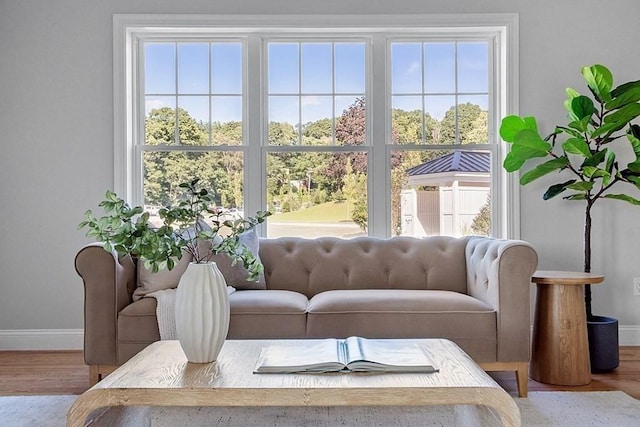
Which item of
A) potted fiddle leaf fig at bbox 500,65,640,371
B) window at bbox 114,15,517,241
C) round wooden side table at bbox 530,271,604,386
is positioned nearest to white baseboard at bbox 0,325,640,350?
potted fiddle leaf fig at bbox 500,65,640,371

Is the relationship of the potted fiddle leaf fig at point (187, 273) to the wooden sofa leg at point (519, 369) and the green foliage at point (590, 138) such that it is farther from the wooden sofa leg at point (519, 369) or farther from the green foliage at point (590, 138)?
the green foliage at point (590, 138)

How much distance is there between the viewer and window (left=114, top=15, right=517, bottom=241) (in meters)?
4.23

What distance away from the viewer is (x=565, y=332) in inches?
125

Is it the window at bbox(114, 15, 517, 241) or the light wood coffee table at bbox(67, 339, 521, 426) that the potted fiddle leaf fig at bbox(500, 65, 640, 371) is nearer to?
the window at bbox(114, 15, 517, 241)

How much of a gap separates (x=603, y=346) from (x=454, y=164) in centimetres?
153

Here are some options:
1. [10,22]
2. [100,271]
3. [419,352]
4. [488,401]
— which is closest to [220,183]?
[100,271]

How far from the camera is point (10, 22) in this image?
409cm

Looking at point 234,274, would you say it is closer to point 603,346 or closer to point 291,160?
point 291,160

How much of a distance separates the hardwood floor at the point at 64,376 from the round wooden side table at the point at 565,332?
68mm

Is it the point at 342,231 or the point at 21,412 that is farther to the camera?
the point at 342,231

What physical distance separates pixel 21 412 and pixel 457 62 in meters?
3.43

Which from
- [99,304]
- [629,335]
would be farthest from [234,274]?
[629,335]

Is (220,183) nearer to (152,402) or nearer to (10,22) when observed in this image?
(10,22)

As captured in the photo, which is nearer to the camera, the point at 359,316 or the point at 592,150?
the point at 359,316
